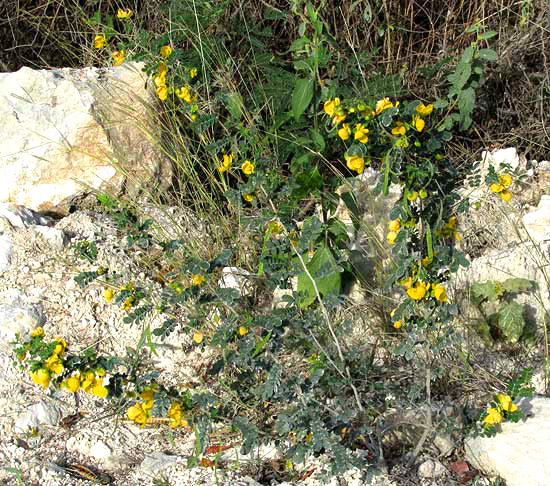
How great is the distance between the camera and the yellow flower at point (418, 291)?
1.81 metres

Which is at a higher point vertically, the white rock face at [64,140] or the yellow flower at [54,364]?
the yellow flower at [54,364]

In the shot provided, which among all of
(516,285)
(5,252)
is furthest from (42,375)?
(516,285)

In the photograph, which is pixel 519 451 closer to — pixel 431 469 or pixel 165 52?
pixel 431 469

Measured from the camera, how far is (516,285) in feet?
8.67

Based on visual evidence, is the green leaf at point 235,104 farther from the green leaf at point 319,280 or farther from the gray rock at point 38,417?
the gray rock at point 38,417

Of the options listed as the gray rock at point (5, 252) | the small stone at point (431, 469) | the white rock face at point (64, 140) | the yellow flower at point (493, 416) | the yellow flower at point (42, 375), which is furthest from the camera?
the white rock face at point (64, 140)

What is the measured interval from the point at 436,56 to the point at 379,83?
0.93 meters

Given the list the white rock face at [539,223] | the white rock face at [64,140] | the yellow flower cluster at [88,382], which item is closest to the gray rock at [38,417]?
the yellow flower cluster at [88,382]

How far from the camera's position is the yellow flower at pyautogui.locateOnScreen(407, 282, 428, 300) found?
181 centimetres

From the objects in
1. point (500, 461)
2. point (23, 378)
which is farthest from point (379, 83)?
point (23, 378)

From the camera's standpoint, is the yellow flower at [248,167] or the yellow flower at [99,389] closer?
the yellow flower at [99,389]

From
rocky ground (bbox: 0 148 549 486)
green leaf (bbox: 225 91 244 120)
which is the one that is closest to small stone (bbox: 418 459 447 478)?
rocky ground (bbox: 0 148 549 486)

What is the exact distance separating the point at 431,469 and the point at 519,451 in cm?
24

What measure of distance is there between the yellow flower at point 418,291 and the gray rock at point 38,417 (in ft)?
4.00
